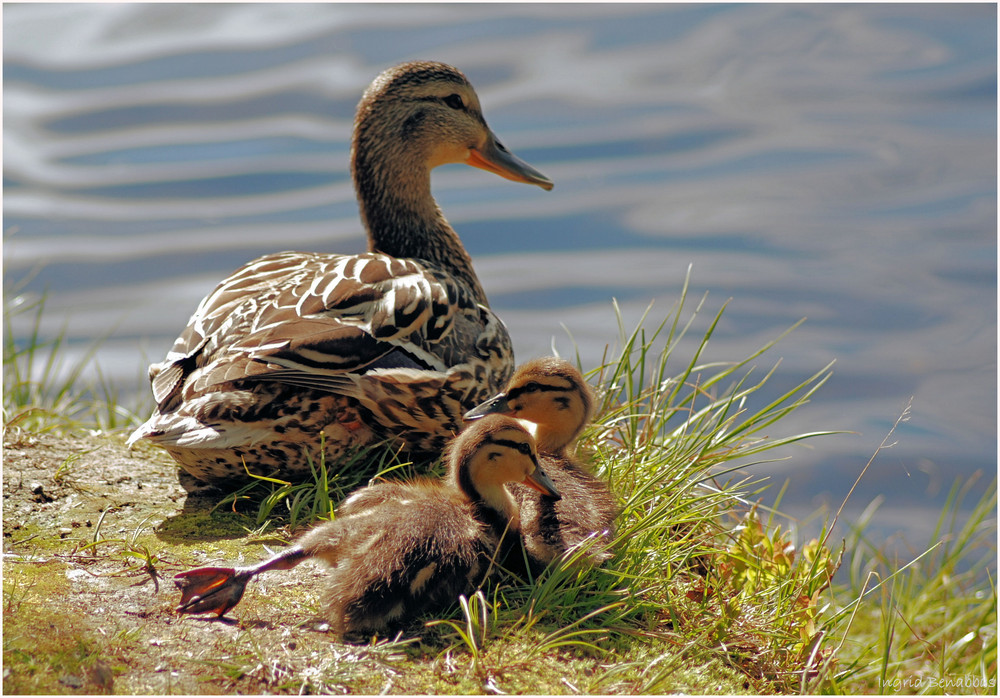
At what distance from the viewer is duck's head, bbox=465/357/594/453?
355cm

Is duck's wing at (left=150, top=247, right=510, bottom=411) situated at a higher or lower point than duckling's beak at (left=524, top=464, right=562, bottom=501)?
higher

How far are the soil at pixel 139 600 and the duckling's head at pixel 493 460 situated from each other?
0.54 meters

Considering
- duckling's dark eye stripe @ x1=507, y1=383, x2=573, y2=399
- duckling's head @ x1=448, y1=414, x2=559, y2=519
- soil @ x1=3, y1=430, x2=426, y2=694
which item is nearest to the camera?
soil @ x1=3, y1=430, x2=426, y2=694

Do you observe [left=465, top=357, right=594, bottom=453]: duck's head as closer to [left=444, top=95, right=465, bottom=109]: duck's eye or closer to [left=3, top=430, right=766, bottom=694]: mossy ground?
[left=3, top=430, right=766, bottom=694]: mossy ground

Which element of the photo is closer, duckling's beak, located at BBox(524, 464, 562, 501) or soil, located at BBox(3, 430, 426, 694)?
soil, located at BBox(3, 430, 426, 694)

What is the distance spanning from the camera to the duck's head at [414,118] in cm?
486

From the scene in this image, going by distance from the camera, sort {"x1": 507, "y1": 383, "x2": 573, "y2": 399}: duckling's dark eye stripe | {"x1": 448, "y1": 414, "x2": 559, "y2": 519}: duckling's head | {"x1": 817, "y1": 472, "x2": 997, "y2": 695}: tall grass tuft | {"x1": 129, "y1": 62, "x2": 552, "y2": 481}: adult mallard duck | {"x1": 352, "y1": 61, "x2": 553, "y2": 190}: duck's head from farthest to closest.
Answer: {"x1": 352, "y1": 61, "x2": 553, "y2": 190}: duck's head → {"x1": 817, "y1": 472, "x2": 997, "y2": 695}: tall grass tuft → {"x1": 507, "y1": 383, "x2": 573, "y2": 399}: duckling's dark eye stripe → {"x1": 129, "y1": 62, "x2": 552, "y2": 481}: adult mallard duck → {"x1": 448, "y1": 414, "x2": 559, "y2": 519}: duckling's head

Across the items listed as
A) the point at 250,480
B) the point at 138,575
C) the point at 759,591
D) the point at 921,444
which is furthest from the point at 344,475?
the point at 921,444

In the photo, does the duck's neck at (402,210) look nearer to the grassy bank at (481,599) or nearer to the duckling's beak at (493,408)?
the grassy bank at (481,599)

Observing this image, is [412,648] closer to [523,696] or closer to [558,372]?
[523,696]

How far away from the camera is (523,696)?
266 centimetres

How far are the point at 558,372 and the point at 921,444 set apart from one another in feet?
13.0

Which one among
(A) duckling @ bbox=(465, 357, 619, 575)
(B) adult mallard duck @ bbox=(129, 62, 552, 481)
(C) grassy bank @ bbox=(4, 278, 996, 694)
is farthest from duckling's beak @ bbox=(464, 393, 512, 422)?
(C) grassy bank @ bbox=(4, 278, 996, 694)

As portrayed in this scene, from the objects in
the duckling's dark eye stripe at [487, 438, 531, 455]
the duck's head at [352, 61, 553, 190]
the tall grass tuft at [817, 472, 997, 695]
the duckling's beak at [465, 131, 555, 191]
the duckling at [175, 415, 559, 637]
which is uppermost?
the duck's head at [352, 61, 553, 190]
